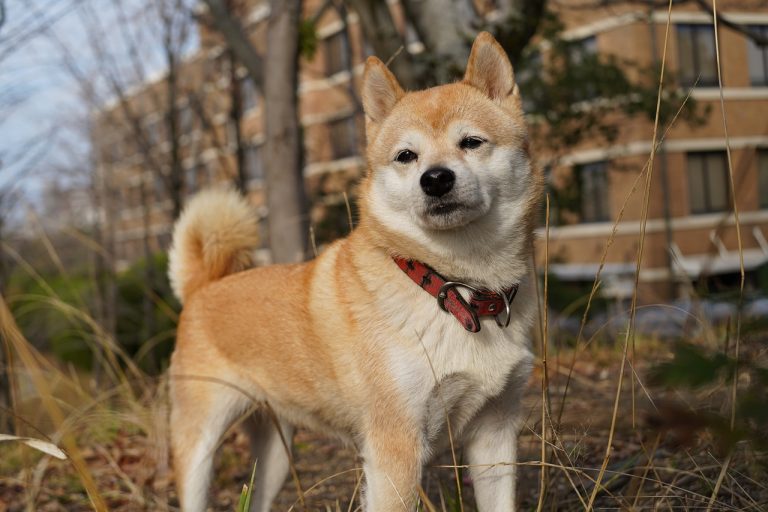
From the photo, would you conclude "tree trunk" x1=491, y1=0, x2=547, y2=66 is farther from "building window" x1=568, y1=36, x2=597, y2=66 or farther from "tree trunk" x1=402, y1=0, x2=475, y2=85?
"building window" x1=568, y1=36, x2=597, y2=66

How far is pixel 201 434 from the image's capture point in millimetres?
3023

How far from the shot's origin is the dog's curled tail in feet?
11.3

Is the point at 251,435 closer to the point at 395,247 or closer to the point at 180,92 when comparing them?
the point at 395,247

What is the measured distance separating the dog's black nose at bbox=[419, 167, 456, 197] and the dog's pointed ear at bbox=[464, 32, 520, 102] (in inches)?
23.7

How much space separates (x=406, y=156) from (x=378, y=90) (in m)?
0.37

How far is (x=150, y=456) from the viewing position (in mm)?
4250

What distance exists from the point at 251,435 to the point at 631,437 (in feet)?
6.19

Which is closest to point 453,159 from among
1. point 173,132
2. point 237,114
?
point 173,132

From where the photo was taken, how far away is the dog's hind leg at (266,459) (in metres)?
3.31

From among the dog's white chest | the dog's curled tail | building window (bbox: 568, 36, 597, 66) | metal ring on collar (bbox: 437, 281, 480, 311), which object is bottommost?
the dog's white chest

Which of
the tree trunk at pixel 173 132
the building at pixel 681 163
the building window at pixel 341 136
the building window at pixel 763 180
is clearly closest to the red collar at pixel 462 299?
the tree trunk at pixel 173 132

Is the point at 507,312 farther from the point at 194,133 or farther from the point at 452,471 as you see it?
the point at 194,133

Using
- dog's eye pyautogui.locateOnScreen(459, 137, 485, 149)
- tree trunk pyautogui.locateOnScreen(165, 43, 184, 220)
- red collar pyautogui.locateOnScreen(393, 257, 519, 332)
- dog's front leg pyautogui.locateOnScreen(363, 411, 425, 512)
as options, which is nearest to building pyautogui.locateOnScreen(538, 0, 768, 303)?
tree trunk pyautogui.locateOnScreen(165, 43, 184, 220)

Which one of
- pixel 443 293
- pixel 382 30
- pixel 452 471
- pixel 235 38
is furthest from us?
pixel 235 38
